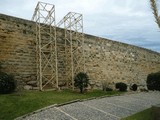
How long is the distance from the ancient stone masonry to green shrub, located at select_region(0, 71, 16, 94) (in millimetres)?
1137

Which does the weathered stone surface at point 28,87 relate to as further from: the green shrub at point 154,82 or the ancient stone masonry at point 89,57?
the green shrub at point 154,82

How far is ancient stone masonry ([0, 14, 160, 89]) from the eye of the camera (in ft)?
50.0

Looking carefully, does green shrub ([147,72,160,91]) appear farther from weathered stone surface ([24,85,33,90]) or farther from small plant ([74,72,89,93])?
weathered stone surface ([24,85,33,90])

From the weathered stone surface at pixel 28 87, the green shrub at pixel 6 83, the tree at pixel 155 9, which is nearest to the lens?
the tree at pixel 155 9

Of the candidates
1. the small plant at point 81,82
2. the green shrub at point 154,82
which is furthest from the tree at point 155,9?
the small plant at point 81,82

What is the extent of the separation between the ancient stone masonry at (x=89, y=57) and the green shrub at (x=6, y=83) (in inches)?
44.7

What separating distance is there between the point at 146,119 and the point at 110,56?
15930 millimetres

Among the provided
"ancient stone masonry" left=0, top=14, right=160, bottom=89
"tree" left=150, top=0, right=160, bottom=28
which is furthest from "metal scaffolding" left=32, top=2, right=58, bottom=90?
"tree" left=150, top=0, right=160, bottom=28

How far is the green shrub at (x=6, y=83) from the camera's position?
13222 millimetres

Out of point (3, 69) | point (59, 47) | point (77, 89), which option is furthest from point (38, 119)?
point (59, 47)

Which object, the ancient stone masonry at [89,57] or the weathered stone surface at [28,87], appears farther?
the weathered stone surface at [28,87]

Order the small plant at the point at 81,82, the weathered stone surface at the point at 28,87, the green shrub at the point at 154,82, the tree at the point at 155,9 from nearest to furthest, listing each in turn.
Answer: the tree at the point at 155,9 → the green shrub at the point at 154,82 → the weathered stone surface at the point at 28,87 → the small plant at the point at 81,82

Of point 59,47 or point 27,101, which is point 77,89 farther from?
point 27,101

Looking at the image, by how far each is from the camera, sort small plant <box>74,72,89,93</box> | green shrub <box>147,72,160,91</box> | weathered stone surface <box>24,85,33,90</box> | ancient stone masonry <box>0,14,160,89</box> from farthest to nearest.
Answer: small plant <box>74,72,89,93</box> → weathered stone surface <box>24,85,33,90</box> → ancient stone masonry <box>0,14,160,89</box> → green shrub <box>147,72,160,91</box>
